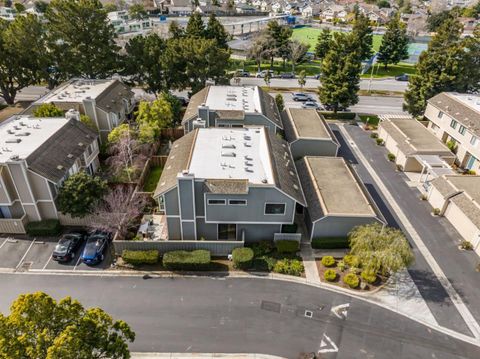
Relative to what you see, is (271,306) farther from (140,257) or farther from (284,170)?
(284,170)

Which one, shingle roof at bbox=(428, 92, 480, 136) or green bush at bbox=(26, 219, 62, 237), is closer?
green bush at bbox=(26, 219, 62, 237)

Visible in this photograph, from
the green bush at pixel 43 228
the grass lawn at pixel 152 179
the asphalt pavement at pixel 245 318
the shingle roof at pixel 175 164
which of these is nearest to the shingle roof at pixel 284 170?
the asphalt pavement at pixel 245 318

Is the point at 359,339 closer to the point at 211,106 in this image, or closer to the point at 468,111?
the point at 211,106

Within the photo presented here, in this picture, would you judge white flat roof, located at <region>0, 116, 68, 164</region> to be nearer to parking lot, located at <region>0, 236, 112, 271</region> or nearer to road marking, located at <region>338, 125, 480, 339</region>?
parking lot, located at <region>0, 236, 112, 271</region>

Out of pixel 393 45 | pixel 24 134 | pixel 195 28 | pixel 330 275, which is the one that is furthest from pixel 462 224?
pixel 393 45

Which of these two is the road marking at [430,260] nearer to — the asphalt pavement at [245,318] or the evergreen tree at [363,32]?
the asphalt pavement at [245,318]

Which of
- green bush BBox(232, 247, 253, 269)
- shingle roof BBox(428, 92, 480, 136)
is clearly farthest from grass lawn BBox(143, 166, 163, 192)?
shingle roof BBox(428, 92, 480, 136)
